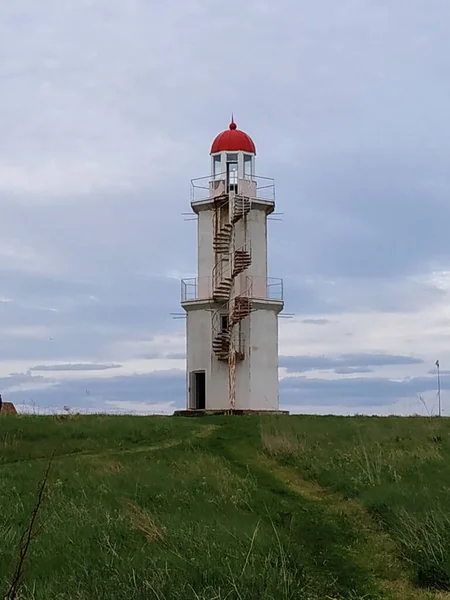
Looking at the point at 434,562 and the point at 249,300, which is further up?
the point at 249,300

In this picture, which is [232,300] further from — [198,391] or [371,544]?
[371,544]

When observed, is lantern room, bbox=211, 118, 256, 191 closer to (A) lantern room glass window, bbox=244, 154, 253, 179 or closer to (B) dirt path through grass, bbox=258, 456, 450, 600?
(A) lantern room glass window, bbox=244, 154, 253, 179

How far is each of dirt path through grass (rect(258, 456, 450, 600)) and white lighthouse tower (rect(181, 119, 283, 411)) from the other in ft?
54.3

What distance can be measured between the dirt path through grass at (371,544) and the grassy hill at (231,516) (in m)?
0.03

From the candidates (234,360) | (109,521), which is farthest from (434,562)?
(234,360)

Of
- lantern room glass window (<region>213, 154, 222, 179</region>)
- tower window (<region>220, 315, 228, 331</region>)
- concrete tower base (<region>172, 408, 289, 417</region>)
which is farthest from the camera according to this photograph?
lantern room glass window (<region>213, 154, 222, 179</region>)

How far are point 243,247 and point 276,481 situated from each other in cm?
1900

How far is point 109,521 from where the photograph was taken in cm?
984

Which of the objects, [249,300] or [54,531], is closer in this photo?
→ [54,531]

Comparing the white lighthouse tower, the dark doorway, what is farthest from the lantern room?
the dark doorway

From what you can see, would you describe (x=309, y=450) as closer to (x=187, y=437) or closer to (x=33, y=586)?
(x=187, y=437)

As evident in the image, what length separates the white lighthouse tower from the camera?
3161cm

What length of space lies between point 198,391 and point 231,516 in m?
22.3

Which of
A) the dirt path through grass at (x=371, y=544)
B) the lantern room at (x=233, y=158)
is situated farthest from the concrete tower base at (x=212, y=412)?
the dirt path through grass at (x=371, y=544)
